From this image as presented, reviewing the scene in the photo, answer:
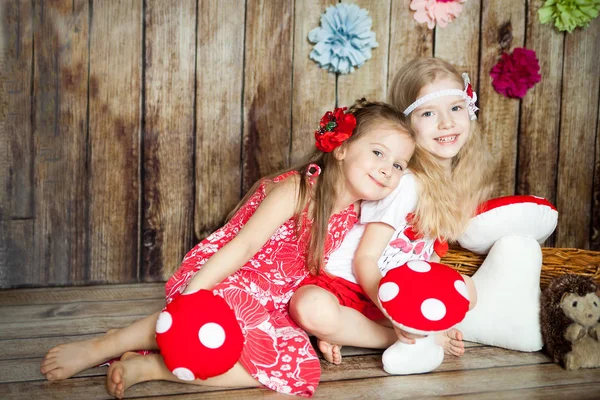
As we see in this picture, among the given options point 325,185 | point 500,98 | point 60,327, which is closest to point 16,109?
point 60,327

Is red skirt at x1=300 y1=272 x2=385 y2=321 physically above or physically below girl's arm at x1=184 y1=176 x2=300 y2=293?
below

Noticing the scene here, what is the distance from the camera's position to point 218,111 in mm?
2158

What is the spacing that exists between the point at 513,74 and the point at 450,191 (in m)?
0.82

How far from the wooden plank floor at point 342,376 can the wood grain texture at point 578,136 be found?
101 cm

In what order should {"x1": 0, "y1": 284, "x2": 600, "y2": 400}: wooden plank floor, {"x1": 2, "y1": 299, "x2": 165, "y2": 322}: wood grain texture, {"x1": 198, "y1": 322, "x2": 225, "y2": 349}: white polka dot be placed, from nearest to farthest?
{"x1": 198, "y1": 322, "x2": 225, "y2": 349}: white polka dot, {"x1": 0, "y1": 284, "x2": 600, "y2": 400}: wooden plank floor, {"x1": 2, "y1": 299, "x2": 165, "y2": 322}: wood grain texture

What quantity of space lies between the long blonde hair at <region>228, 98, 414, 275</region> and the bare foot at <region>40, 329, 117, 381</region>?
0.56 m

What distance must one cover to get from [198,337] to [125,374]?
223mm

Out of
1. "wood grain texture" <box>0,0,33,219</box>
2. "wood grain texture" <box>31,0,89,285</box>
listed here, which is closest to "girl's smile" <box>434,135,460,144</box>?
"wood grain texture" <box>31,0,89,285</box>

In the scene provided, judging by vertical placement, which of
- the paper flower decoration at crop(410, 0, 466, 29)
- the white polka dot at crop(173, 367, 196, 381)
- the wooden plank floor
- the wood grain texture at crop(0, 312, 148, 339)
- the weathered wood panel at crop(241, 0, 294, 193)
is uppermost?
the paper flower decoration at crop(410, 0, 466, 29)

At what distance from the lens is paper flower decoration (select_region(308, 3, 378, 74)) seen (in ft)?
7.04

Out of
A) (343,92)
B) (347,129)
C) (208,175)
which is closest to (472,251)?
(347,129)

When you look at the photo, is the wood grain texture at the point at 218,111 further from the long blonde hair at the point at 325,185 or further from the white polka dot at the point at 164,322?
the white polka dot at the point at 164,322

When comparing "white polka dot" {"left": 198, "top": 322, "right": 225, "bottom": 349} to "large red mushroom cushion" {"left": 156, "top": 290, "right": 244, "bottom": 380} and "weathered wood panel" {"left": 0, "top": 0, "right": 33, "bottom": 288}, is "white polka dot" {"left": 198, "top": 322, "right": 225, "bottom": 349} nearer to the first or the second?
"large red mushroom cushion" {"left": 156, "top": 290, "right": 244, "bottom": 380}

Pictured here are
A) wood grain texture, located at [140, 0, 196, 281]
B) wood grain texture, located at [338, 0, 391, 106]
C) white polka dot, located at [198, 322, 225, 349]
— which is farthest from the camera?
wood grain texture, located at [338, 0, 391, 106]
